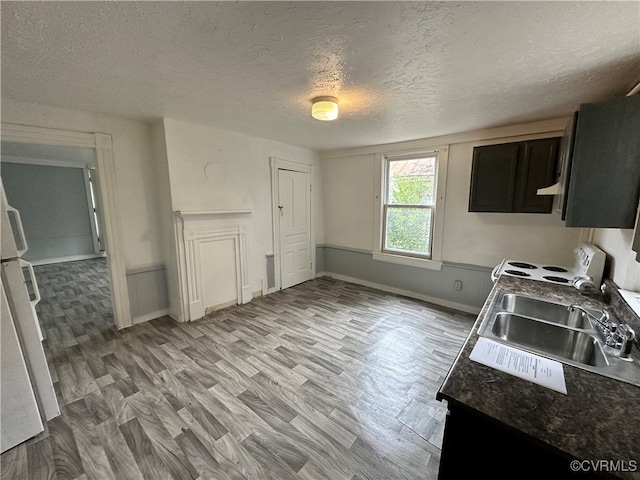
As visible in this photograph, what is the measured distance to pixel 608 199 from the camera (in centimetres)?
151

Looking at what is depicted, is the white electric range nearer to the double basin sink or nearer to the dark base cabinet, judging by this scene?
the double basin sink

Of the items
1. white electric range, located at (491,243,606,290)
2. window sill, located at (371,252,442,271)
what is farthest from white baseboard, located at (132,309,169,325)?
white electric range, located at (491,243,606,290)

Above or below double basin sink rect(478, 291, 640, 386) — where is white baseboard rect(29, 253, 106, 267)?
below

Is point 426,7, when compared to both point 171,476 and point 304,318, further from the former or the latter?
point 304,318

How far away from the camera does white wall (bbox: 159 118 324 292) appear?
2.90 metres

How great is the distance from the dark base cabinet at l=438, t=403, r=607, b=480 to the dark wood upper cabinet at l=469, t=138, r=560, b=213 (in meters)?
2.69

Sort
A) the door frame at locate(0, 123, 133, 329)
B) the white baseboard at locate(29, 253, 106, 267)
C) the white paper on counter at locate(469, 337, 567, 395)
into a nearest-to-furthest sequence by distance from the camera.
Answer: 1. the white paper on counter at locate(469, 337, 567, 395)
2. the door frame at locate(0, 123, 133, 329)
3. the white baseboard at locate(29, 253, 106, 267)

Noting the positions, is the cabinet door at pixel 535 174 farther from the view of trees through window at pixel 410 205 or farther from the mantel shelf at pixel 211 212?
the mantel shelf at pixel 211 212

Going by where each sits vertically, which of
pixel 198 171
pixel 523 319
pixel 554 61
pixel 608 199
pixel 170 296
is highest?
pixel 554 61

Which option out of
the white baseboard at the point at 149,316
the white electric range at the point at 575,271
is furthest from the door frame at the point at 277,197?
the white electric range at the point at 575,271

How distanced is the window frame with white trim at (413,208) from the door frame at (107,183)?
344cm

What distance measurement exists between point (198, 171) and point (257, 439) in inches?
109

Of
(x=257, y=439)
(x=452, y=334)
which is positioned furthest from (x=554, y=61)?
(x=257, y=439)

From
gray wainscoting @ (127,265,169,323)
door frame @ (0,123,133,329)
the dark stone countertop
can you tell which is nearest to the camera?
the dark stone countertop
